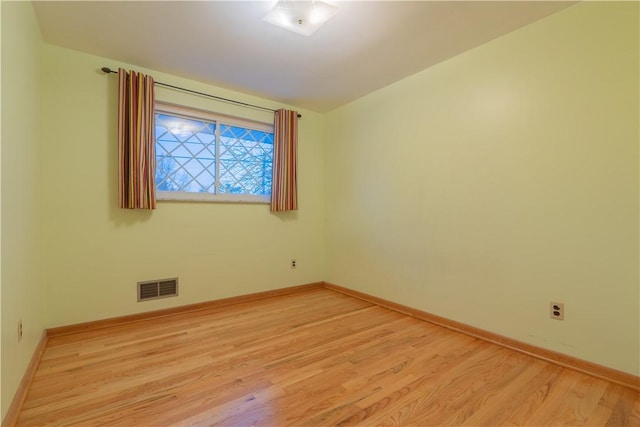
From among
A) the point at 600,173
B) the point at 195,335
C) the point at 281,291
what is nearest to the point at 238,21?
the point at 195,335

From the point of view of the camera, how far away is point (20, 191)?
5.12 ft

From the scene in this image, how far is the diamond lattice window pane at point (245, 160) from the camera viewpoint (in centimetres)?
314

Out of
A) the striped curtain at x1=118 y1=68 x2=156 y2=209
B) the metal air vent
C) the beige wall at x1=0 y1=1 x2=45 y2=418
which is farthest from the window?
the beige wall at x1=0 y1=1 x2=45 y2=418

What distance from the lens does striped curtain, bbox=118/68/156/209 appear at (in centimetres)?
241

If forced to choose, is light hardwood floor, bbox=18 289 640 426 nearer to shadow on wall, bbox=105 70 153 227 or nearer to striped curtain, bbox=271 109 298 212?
shadow on wall, bbox=105 70 153 227

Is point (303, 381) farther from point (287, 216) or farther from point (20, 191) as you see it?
point (287, 216)

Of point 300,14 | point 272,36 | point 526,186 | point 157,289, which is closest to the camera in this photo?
point 300,14

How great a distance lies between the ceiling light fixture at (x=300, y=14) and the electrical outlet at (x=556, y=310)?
2.35 meters

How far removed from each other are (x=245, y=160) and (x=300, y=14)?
1738 mm

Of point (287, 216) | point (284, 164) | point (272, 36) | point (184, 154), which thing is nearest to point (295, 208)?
point (287, 216)

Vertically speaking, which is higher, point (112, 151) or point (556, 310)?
point (112, 151)

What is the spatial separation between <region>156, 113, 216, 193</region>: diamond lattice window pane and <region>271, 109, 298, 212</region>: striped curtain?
671 mm

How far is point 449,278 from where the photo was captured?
2.47 meters

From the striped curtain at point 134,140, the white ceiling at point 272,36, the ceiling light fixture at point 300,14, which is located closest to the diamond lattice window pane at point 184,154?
the striped curtain at point 134,140
